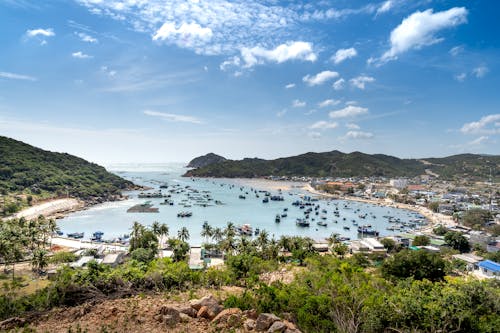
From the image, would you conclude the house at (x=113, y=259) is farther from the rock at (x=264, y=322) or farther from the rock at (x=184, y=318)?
the rock at (x=264, y=322)

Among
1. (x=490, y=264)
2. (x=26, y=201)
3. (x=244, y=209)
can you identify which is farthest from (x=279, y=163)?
(x=490, y=264)

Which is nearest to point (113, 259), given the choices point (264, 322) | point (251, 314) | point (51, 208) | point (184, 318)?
point (184, 318)

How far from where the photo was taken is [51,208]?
5809cm

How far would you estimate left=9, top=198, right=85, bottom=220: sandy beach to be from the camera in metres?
51.2

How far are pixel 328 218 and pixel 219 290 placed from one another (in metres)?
51.5

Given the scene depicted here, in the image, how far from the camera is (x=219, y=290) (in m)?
16.7

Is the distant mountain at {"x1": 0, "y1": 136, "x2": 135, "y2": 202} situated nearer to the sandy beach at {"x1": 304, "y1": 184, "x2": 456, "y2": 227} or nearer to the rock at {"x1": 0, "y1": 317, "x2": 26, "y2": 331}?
the rock at {"x1": 0, "y1": 317, "x2": 26, "y2": 331}

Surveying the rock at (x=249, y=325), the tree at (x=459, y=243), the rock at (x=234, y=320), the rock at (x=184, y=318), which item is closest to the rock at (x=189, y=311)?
the rock at (x=184, y=318)

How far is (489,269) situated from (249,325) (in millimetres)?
29234

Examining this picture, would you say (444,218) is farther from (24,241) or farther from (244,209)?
(24,241)

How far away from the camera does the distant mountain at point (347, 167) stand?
148 meters

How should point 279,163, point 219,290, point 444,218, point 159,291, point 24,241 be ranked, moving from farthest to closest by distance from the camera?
point 279,163, point 444,218, point 24,241, point 219,290, point 159,291

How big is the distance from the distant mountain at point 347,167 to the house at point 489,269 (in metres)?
122

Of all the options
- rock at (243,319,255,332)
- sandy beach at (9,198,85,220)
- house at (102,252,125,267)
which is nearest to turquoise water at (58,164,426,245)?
sandy beach at (9,198,85,220)
